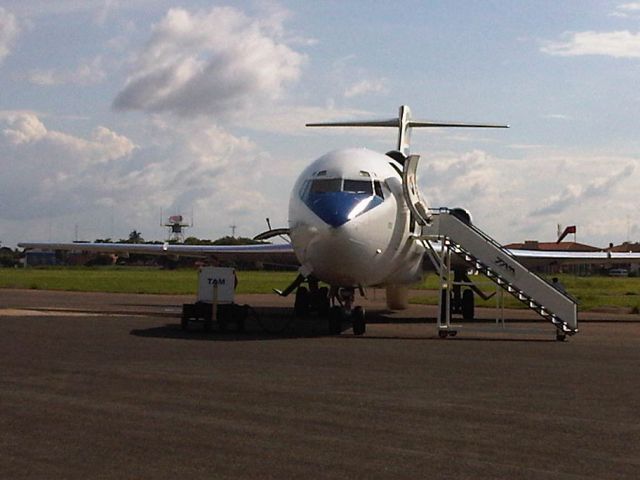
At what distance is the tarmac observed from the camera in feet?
25.8

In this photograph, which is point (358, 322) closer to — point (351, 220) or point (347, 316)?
point (347, 316)

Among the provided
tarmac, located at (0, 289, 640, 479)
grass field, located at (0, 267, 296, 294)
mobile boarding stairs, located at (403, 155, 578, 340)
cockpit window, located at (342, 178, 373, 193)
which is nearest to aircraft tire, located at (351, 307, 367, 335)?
tarmac, located at (0, 289, 640, 479)

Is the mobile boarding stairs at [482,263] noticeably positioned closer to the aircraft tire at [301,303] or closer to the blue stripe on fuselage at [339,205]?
the blue stripe on fuselage at [339,205]

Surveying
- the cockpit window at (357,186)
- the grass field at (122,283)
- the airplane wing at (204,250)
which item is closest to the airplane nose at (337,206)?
the cockpit window at (357,186)

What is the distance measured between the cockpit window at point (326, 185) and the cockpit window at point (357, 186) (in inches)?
6.5

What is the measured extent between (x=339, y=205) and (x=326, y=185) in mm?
1292

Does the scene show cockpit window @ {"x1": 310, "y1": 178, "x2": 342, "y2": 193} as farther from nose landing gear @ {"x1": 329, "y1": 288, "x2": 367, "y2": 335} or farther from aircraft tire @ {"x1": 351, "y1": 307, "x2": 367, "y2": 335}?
aircraft tire @ {"x1": 351, "y1": 307, "x2": 367, "y2": 335}

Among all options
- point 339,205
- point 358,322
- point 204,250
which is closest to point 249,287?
point 204,250

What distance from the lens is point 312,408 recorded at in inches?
425

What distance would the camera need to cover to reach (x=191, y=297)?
47.2 meters

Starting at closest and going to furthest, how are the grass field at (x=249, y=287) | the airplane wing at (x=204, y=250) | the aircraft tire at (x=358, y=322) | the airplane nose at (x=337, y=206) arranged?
the airplane nose at (x=337, y=206), the aircraft tire at (x=358, y=322), the airplane wing at (x=204, y=250), the grass field at (x=249, y=287)

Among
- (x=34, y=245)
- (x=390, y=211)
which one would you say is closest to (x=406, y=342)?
(x=390, y=211)

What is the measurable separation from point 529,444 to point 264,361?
773cm

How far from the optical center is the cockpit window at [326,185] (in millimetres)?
23000
